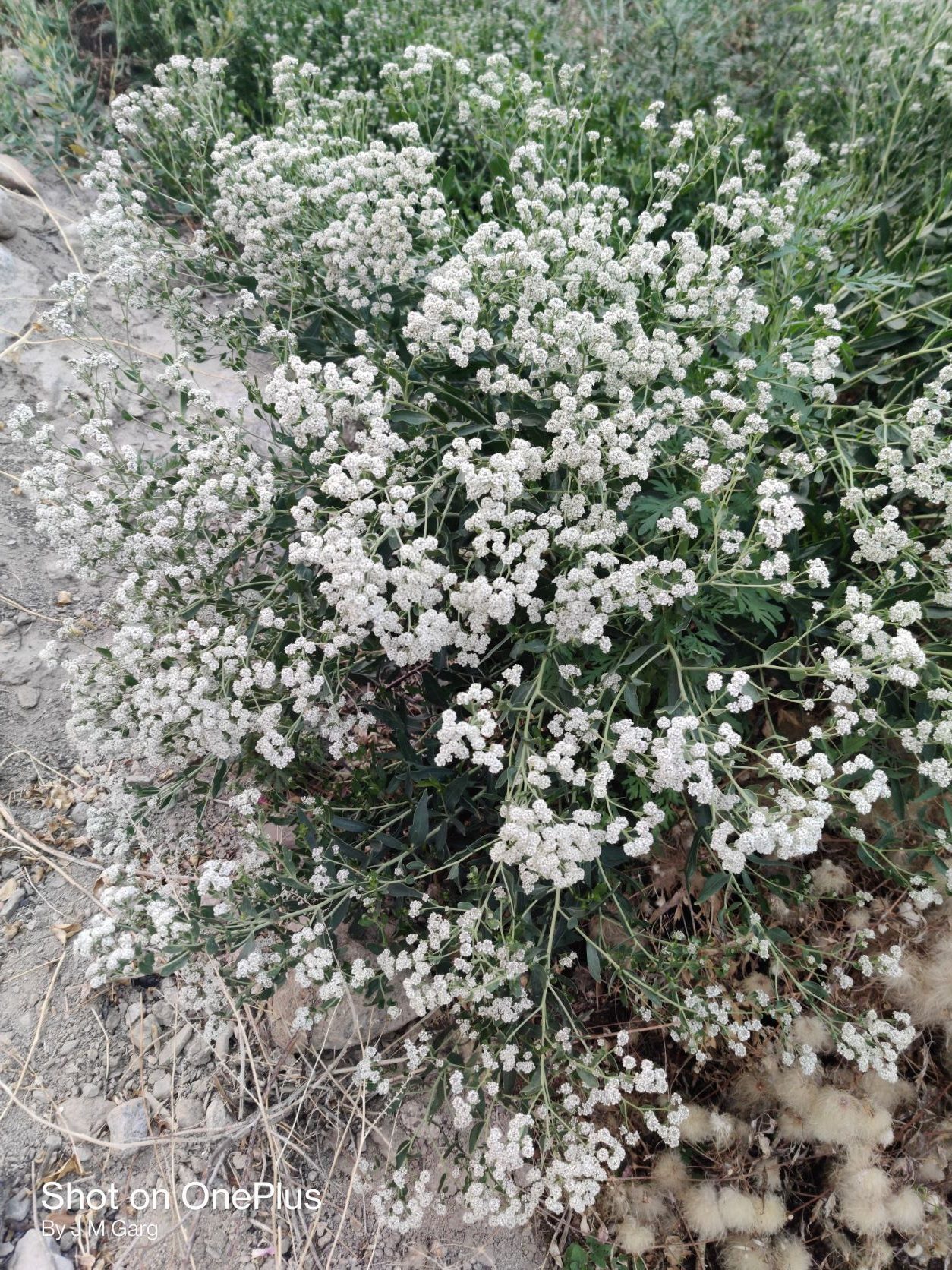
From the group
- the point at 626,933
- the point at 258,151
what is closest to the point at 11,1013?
the point at 626,933

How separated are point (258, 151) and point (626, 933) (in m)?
3.09

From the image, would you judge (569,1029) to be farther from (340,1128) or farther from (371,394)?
(371,394)

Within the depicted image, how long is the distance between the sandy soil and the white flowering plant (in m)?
0.31

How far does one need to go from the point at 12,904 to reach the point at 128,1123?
0.94 metres

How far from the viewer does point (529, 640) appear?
2.51 metres

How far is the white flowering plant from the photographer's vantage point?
2.24m

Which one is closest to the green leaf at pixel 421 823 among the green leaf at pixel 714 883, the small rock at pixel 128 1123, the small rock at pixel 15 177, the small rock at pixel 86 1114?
the green leaf at pixel 714 883

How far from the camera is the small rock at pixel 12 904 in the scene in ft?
10.4

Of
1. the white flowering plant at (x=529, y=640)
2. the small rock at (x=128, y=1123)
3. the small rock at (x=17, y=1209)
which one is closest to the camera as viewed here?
the white flowering plant at (x=529, y=640)

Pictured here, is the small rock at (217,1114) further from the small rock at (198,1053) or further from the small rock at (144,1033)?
the small rock at (144,1033)

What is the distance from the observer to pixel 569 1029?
2533mm

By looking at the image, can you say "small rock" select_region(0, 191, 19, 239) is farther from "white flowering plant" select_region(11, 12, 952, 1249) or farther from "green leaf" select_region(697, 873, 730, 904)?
"green leaf" select_region(697, 873, 730, 904)

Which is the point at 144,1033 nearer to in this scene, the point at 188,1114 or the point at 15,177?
the point at 188,1114

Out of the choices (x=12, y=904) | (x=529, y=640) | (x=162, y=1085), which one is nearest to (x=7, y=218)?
(x=12, y=904)
